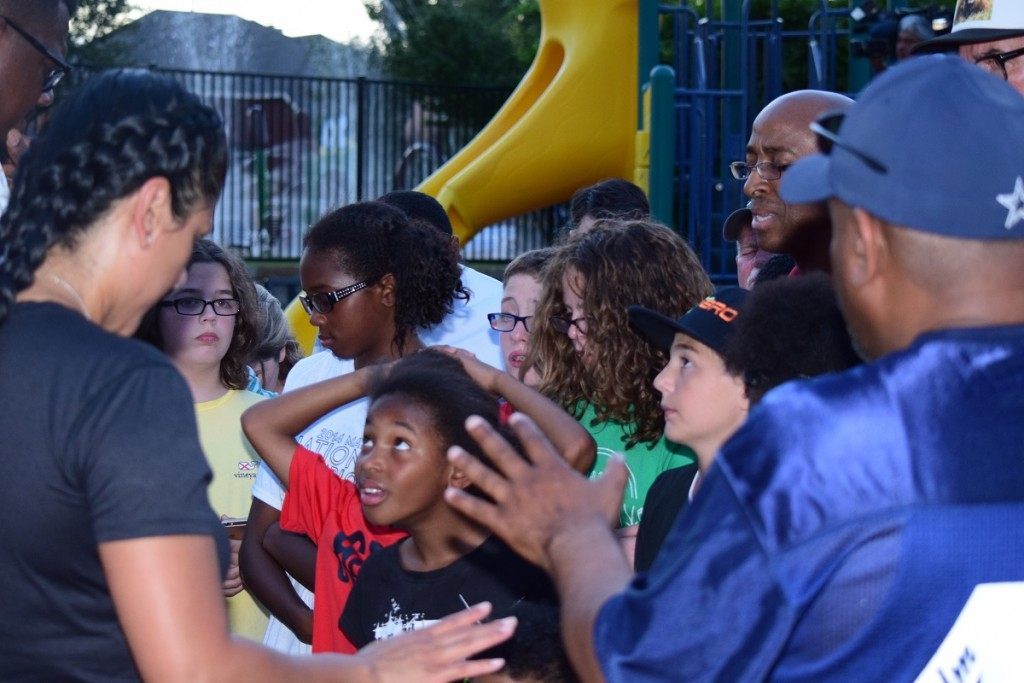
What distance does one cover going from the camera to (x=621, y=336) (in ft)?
12.4

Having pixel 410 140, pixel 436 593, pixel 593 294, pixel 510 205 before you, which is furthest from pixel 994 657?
pixel 410 140

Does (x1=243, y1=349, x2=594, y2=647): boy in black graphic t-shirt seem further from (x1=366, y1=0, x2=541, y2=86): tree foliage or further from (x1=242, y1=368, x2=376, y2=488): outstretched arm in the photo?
(x1=366, y1=0, x2=541, y2=86): tree foliage

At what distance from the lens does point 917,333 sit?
5.49 feet

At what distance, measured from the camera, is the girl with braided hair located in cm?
183

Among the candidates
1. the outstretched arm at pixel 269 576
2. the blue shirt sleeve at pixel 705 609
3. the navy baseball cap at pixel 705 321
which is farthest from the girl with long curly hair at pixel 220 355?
the blue shirt sleeve at pixel 705 609

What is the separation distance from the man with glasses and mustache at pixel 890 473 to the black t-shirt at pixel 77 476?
65 centimetres

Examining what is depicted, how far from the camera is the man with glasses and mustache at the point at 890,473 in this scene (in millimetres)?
1559

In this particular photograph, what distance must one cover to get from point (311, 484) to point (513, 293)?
1.32 metres

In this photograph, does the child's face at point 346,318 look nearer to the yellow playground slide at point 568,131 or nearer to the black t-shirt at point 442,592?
the black t-shirt at point 442,592

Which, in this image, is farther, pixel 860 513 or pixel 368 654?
pixel 368 654

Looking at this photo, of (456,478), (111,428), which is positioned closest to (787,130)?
(456,478)

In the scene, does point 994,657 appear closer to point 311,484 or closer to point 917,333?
point 917,333

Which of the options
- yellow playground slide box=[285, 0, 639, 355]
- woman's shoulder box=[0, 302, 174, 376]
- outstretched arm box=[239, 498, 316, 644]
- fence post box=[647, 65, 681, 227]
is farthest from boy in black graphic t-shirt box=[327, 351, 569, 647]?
yellow playground slide box=[285, 0, 639, 355]

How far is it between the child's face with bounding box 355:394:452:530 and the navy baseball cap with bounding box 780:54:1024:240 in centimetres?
181
